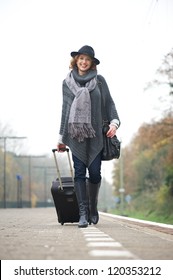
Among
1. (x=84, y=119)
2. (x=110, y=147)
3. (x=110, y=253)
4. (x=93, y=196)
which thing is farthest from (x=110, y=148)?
(x=110, y=253)

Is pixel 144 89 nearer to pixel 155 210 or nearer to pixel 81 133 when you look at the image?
pixel 155 210

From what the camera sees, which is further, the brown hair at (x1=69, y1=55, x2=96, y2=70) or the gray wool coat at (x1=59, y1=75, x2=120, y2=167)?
the brown hair at (x1=69, y1=55, x2=96, y2=70)

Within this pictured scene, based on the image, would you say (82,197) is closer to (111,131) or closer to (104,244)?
(111,131)

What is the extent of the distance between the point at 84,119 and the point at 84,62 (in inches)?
31.5

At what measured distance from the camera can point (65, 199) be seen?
10680mm

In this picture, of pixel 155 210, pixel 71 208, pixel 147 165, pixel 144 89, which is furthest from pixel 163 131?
pixel 147 165

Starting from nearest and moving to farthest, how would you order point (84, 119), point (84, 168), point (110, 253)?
1. point (110, 253)
2. point (84, 119)
3. point (84, 168)

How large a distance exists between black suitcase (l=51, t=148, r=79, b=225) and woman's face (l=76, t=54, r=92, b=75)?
1870 mm

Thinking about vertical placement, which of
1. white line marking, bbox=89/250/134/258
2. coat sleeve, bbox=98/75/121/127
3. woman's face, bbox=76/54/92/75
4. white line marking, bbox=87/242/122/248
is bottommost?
white line marking, bbox=87/242/122/248

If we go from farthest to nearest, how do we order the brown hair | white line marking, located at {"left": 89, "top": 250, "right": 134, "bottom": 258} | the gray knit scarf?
the brown hair
the gray knit scarf
white line marking, located at {"left": 89, "top": 250, "right": 134, "bottom": 258}

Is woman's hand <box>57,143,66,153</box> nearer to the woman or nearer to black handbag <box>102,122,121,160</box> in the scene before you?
the woman

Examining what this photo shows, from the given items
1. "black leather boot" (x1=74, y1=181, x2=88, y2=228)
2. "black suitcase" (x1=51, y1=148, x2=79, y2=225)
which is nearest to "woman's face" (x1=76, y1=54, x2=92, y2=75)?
"black leather boot" (x1=74, y1=181, x2=88, y2=228)

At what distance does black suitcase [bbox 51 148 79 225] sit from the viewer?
10586mm
